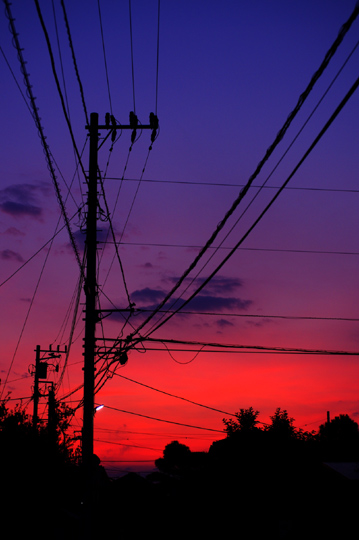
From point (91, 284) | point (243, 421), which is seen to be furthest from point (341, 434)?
point (91, 284)

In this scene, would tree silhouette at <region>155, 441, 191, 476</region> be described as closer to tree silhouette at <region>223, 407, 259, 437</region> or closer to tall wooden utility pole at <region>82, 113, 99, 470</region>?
tree silhouette at <region>223, 407, 259, 437</region>

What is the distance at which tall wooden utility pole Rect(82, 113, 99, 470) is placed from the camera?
54.8 feet

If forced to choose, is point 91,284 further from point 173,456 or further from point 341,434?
point 173,456

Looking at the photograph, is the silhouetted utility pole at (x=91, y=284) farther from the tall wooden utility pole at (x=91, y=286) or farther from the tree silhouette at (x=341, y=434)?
the tree silhouette at (x=341, y=434)

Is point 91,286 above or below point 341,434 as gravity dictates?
above

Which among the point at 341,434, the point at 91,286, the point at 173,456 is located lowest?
the point at 173,456

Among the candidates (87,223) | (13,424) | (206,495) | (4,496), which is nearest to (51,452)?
(13,424)

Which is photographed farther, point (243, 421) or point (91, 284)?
point (243, 421)

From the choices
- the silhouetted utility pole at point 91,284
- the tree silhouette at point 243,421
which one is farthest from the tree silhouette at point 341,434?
the silhouetted utility pole at point 91,284

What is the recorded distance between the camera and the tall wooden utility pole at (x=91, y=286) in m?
16.7

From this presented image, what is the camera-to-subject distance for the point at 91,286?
17094 millimetres

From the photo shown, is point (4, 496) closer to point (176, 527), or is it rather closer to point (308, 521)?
point (308, 521)

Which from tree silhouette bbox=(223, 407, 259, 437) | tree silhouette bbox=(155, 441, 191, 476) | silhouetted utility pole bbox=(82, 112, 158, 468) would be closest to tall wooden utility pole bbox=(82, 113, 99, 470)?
silhouetted utility pole bbox=(82, 112, 158, 468)

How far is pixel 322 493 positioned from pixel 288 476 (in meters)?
2.07
